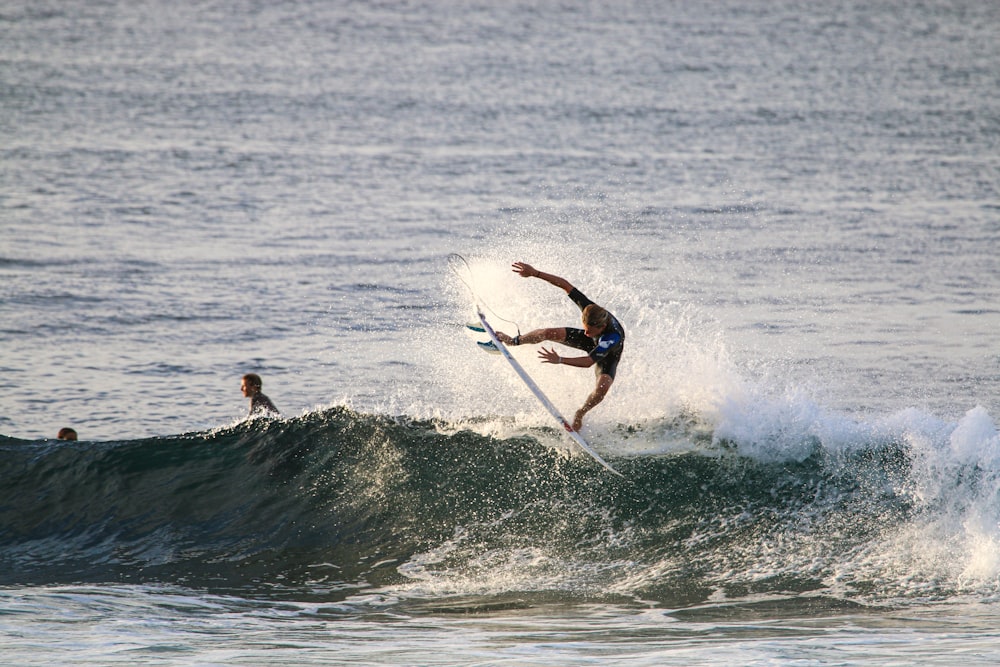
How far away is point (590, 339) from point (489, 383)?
244cm

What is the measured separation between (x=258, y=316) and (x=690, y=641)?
44.7 ft

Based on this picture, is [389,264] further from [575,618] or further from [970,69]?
[970,69]

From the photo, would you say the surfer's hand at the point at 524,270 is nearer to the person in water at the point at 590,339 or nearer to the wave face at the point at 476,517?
the person in water at the point at 590,339

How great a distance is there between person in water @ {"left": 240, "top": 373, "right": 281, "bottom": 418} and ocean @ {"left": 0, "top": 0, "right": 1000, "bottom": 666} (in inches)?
9.4

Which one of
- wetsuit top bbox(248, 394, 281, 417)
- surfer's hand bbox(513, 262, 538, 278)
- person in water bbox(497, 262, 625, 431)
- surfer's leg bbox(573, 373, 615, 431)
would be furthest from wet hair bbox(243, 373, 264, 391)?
surfer's leg bbox(573, 373, 615, 431)

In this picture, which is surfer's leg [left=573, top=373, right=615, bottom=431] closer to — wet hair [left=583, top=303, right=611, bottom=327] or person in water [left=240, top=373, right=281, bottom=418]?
wet hair [left=583, top=303, right=611, bottom=327]

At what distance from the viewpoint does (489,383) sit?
1466 cm

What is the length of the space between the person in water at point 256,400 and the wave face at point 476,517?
1.14 feet

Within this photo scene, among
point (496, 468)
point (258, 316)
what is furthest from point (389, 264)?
point (496, 468)

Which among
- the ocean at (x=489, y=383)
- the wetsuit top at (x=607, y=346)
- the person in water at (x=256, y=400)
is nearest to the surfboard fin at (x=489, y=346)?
the ocean at (x=489, y=383)

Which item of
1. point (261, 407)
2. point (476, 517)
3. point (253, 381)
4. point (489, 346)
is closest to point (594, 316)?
point (489, 346)

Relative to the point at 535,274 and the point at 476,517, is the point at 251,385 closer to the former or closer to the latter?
the point at 476,517

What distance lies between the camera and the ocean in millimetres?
10289

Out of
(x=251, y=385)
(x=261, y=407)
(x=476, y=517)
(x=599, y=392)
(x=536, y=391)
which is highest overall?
(x=251, y=385)
